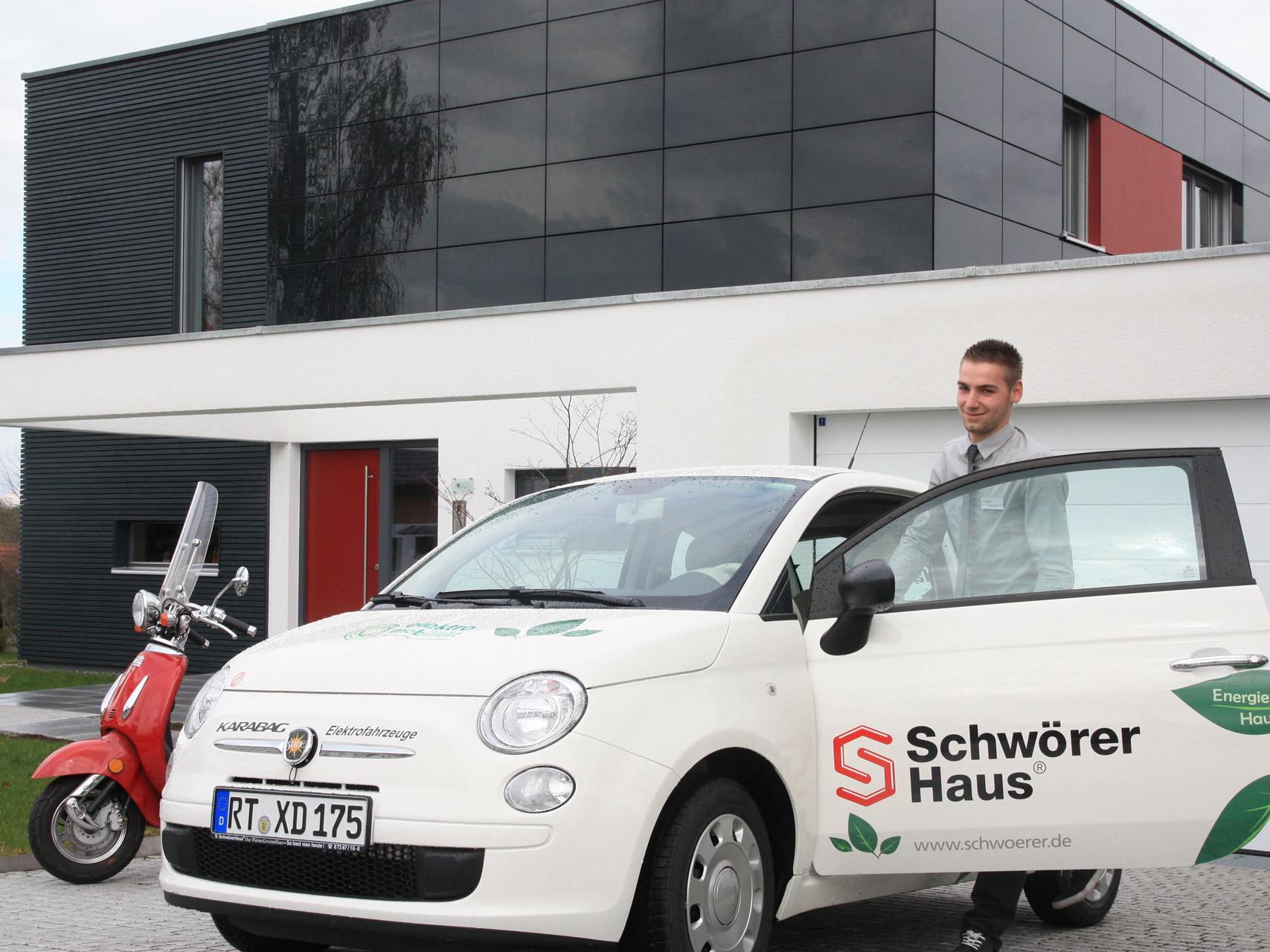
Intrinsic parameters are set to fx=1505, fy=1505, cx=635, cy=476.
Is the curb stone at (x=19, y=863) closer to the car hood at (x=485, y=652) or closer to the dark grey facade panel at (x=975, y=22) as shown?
the car hood at (x=485, y=652)

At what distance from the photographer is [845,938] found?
5.38m

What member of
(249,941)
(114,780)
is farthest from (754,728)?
(114,780)

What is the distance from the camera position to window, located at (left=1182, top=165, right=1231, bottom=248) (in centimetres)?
2036

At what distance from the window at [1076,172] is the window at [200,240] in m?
10.9

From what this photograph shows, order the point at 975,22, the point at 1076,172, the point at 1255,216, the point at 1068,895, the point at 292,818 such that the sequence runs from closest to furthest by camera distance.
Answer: the point at 292,818
the point at 1068,895
the point at 975,22
the point at 1076,172
the point at 1255,216

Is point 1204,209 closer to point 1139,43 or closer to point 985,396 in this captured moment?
point 1139,43

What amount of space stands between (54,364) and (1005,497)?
38.4 ft

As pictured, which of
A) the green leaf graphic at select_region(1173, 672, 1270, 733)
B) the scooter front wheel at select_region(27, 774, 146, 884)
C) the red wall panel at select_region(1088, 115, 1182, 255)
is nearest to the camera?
the green leaf graphic at select_region(1173, 672, 1270, 733)

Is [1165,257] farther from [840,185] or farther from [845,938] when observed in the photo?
[840,185]

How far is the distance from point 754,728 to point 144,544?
58.7ft

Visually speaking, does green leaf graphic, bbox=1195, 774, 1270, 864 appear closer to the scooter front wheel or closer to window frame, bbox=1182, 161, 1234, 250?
the scooter front wheel

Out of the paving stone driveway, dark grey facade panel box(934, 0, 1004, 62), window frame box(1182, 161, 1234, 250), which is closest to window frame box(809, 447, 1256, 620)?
the paving stone driveway

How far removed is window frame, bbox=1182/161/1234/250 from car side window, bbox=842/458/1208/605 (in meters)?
16.2

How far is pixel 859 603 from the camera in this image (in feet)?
14.1
